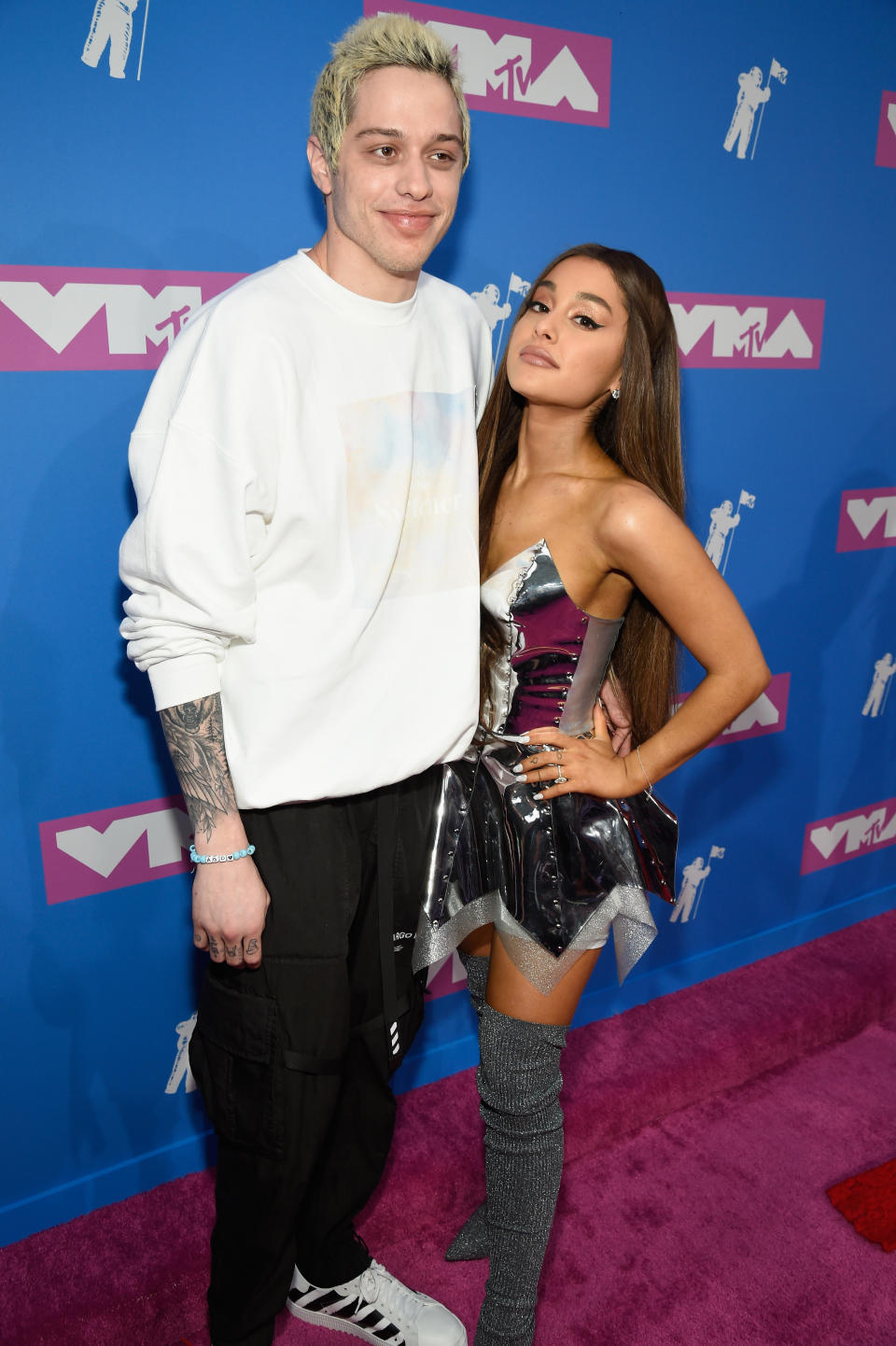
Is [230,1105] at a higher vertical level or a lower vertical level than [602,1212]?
higher

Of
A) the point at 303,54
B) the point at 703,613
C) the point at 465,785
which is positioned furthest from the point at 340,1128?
the point at 303,54

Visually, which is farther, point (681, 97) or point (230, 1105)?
point (681, 97)

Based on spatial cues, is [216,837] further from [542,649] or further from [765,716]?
[765,716]

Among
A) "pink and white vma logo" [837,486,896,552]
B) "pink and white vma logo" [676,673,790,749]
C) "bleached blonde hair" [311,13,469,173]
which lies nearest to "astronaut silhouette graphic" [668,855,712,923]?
"pink and white vma logo" [676,673,790,749]

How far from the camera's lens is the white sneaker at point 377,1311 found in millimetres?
1777

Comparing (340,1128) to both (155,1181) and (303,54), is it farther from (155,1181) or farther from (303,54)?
(303,54)

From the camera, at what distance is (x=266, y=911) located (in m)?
1.47

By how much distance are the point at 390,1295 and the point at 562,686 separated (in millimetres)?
1124

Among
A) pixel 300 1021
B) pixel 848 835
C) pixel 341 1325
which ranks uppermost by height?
pixel 300 1021

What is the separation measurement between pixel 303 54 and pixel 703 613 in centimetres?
109

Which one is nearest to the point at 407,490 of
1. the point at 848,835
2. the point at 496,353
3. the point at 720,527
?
the point at 496,353

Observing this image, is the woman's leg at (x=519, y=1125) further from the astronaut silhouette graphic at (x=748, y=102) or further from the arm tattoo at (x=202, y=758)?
the astronaut silhouette graphic at (x=748, y=102)

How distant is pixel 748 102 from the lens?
7.18 feet

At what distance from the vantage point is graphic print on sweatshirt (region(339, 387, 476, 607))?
1.40m
